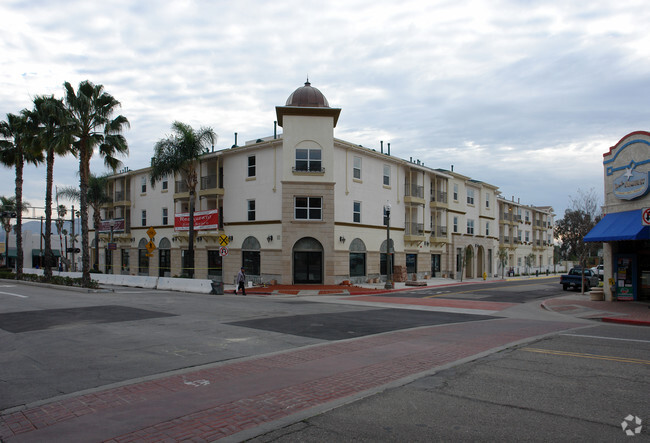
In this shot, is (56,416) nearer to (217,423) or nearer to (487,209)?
(217,423)

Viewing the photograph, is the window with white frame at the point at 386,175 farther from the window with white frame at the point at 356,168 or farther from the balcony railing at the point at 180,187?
the balcony railing at the point at 180,187

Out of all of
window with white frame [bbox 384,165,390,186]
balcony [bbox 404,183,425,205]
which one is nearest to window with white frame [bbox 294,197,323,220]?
window with white frame [bbox 384,165,390,186]

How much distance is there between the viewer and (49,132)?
29531 millimetres

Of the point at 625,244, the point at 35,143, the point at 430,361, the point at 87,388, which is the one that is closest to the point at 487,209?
the point at 625,244

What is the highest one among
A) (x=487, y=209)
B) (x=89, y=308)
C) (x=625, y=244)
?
(x=487, y=209)

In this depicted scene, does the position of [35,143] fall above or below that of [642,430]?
above

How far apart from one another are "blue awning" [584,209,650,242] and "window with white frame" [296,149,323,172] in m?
18.8

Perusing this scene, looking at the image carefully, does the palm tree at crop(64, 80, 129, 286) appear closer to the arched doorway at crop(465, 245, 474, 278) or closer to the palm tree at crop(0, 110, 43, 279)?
the palm tree at crop(0, 110, 43, 279)

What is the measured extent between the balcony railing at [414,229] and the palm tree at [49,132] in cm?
2758

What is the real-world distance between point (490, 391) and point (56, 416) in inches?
240

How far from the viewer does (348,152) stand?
36625 mm

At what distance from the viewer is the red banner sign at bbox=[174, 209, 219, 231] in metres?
38.0

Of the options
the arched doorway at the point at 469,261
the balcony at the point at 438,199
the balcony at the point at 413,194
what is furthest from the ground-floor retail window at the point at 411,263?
the arched doorway at the point at 469,261

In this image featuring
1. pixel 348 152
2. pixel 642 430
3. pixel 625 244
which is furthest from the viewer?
pixel 348 152
